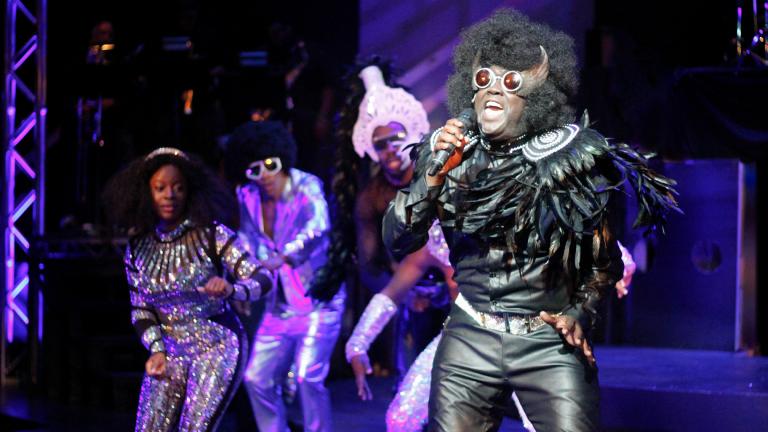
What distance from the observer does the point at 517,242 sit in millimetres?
3559

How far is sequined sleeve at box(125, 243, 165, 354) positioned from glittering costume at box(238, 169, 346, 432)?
104cm

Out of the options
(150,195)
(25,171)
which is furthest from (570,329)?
(25,171)

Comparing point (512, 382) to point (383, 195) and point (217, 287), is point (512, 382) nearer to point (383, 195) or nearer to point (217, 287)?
point (217, 287)

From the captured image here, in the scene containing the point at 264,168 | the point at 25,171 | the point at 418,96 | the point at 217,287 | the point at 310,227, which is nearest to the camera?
the point at 217,287

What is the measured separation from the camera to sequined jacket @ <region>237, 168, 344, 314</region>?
6.19m

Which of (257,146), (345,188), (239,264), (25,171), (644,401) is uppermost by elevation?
(257,146)

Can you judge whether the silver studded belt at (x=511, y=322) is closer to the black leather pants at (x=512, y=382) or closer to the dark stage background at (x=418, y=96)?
the black leather pants at (x=512, y=382)

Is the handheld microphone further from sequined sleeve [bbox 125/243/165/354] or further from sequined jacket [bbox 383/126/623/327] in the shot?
sequined sleeve [bbox 125/243/165/354]

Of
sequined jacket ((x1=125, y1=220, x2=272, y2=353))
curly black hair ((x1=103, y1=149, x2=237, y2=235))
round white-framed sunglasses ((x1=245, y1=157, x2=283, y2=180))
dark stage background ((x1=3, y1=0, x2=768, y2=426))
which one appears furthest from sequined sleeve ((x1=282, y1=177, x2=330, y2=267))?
dark stage background ((x1=3, y1=0, x2=768, y2=426))

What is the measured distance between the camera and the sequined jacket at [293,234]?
244 inches

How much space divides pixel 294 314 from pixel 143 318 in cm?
124

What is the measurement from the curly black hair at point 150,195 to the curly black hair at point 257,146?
1.08 m

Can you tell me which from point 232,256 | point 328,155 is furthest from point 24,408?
point 232,256

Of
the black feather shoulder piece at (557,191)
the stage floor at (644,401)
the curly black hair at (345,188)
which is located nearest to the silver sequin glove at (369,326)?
the curly black hair at (345,188)
